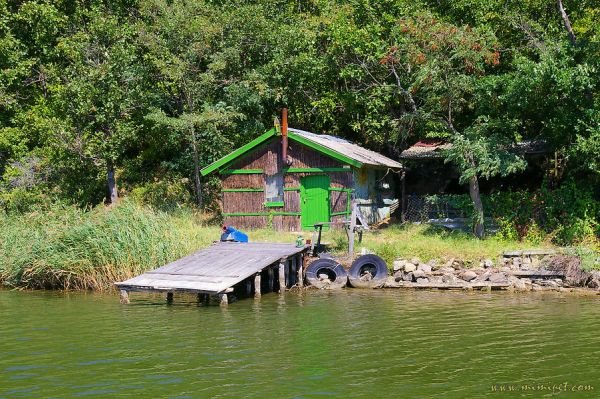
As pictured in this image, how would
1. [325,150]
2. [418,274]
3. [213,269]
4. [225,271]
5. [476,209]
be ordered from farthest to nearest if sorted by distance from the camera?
[325,150] → [476,209] → [418,274] → [213,269] → [225,271]

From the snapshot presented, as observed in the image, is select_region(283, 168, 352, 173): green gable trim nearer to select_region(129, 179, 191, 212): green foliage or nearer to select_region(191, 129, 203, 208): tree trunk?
select_region(191, 129, 203, 208): tree trunk

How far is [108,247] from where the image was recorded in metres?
22.4

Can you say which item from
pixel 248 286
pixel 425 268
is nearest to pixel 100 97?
pixel 248 286

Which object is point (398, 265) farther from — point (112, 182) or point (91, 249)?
point (112, 182)

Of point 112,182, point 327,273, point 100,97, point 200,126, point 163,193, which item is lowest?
point 327,273

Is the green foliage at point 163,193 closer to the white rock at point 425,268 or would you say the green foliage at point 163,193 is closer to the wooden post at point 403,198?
the wooden post at point 403,198

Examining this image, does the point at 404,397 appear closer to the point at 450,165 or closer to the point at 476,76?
the point at 476,76

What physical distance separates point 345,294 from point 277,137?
A: 9.37m

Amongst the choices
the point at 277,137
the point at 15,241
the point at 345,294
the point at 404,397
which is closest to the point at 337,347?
the point at 404,397

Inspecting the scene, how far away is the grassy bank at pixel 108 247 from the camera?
22547mm

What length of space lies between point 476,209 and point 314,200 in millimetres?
6383

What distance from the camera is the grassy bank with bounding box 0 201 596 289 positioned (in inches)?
888

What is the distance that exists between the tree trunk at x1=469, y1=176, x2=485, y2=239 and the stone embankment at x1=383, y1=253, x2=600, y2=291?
9.27ft

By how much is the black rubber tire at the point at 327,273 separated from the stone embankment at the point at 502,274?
138cm
